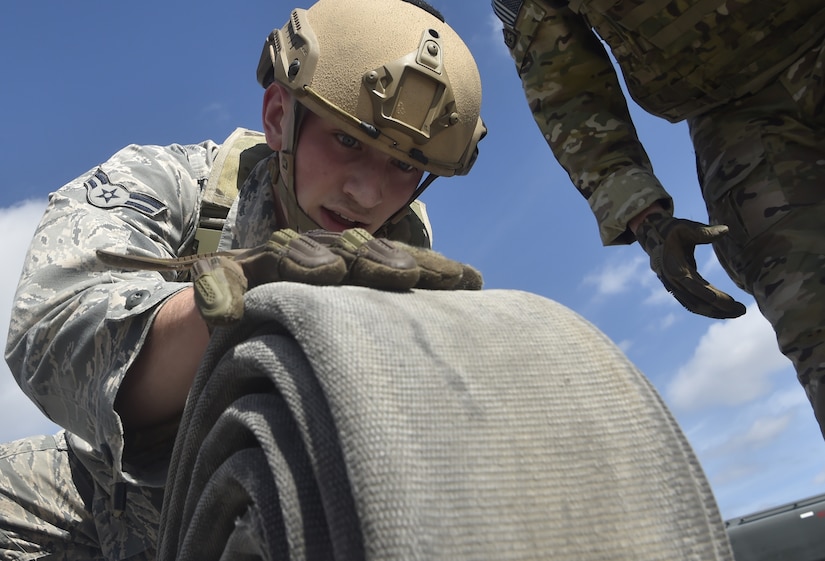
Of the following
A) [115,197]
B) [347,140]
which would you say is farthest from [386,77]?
[115,197]

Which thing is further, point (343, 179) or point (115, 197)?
point (343, 179)

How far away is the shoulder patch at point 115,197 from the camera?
6.03 ft

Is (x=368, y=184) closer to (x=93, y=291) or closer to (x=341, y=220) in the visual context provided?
(x=341, y=220)

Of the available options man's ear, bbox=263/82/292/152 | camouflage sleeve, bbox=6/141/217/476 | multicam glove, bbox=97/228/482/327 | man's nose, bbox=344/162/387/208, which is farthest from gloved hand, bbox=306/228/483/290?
man's ear, bbox=263/82/292/152

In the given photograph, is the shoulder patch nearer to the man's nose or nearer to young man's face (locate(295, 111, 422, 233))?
young man's face (locate(295, 111, 422, 233))

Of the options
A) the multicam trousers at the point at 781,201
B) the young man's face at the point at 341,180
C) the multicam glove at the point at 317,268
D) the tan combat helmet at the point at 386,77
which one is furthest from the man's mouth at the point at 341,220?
the multicam trousers at the point at 781,201

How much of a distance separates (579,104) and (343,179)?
120 centimetres

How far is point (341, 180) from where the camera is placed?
1.98 meters

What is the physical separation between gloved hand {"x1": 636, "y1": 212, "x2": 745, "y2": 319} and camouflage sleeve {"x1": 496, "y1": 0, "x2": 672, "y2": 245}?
0.83 feet

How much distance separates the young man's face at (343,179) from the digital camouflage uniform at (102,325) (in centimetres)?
9

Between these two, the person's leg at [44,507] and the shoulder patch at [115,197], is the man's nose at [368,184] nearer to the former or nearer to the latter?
the shoulder patch at [115,197]

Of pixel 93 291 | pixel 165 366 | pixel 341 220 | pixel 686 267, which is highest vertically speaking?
pixel 686 267

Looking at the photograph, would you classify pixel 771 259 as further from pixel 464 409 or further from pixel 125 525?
pixel 125 525

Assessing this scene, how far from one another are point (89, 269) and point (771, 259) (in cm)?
182
